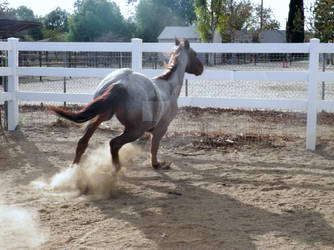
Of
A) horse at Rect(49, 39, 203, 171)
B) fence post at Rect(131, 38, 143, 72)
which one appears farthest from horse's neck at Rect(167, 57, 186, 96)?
fence post at Rect(131, 38, 143, 72)

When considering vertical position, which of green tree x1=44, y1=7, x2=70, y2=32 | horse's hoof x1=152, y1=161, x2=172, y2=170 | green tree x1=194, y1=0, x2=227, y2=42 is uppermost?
green tree x1=44, y1=7, x2=70, y2=32

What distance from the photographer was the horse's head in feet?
19.6

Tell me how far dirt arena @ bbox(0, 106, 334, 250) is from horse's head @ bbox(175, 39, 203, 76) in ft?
4.39

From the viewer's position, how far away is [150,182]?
500cm

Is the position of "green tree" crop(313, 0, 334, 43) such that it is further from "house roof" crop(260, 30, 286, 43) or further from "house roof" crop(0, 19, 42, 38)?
"house roof" crop(260, 30, 286, 43)

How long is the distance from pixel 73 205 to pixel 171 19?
62.1m

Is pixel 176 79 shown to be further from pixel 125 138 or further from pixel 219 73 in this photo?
pixel 219 73

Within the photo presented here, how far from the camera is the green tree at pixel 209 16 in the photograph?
30.3 m

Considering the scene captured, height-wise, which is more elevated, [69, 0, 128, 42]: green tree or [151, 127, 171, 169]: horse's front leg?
[69, 0, 128, 42]: green tree

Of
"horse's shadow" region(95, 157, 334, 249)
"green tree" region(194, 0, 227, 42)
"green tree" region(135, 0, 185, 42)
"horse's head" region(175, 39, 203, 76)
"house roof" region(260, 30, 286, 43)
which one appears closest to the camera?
"horse's shadow" region(95, 157, 334, 249)

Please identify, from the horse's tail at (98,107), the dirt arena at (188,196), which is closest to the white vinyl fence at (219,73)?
the dirt arena at (188,196)

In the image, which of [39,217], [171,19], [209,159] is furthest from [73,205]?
[171,19]

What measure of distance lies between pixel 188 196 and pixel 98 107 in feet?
4.50

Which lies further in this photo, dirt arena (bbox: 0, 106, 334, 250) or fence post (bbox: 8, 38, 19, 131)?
fence post (bbox: 8, 38, 19, 131)
